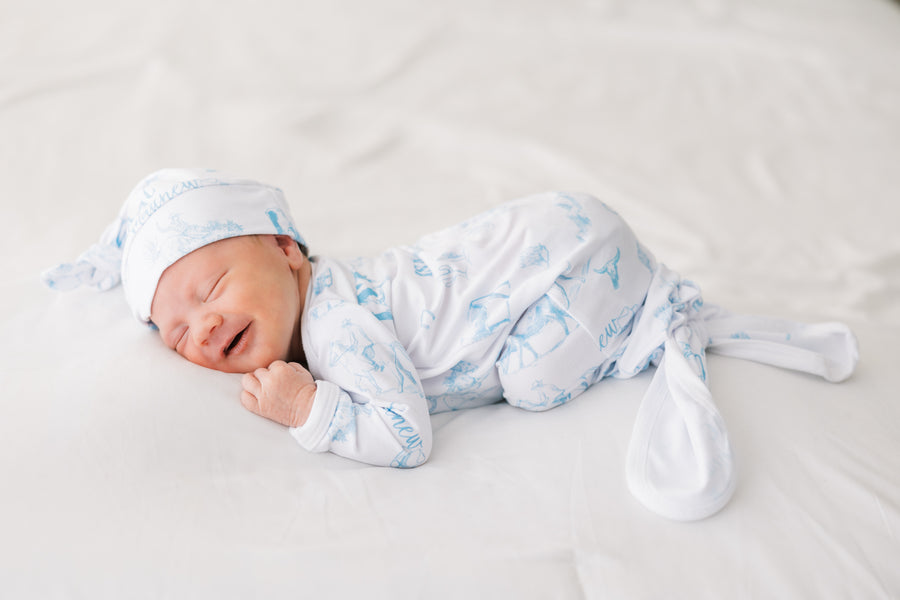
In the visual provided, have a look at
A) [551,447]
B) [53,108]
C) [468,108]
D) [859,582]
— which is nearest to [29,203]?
[53,108]

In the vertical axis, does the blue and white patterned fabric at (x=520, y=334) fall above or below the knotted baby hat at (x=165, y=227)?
below

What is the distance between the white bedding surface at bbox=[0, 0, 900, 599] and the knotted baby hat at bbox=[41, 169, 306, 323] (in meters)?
0.05

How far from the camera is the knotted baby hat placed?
1.12 metres

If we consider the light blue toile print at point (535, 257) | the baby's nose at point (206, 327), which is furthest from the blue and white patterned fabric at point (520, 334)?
the baby's nose at point (206, 327)

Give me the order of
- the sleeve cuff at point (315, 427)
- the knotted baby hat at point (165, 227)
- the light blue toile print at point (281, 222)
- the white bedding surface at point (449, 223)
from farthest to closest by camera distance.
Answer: the light blue toile print at point (281, 222), the knotted baby hat at point (165, 227), the sleeve cuff at point (315, 427), the white bedding surface at point (449, 223)

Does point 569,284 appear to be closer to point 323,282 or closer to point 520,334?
point 520,334

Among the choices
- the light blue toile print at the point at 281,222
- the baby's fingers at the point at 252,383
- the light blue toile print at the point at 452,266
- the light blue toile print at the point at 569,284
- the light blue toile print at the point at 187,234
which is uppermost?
the light blue toile print at the point at 187,234

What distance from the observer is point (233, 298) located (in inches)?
43.6

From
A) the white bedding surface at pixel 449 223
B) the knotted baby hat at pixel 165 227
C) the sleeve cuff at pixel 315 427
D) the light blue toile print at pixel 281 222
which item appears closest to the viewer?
the white bedding surface at pixel 449 223

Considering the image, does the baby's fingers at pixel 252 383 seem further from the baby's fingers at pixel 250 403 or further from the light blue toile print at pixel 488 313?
the light blue toile print at pixel 488 313

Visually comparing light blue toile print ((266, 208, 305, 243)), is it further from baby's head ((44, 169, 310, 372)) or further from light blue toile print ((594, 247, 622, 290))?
light blue toile print ((594, 247, 622, 290))

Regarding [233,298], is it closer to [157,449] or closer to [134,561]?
[157,449]

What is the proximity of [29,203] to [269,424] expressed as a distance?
0.93 metres

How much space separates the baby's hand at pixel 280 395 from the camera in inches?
41.1
